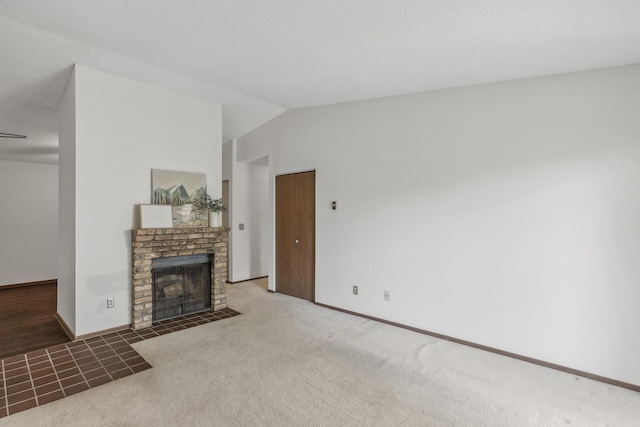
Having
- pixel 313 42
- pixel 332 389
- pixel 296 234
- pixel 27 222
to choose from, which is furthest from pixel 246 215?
pixel 27 222

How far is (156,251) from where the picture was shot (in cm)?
382

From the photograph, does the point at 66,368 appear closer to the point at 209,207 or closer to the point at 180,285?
the point at 180,285

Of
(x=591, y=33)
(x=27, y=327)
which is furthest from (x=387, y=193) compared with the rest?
(x=27, y=327)

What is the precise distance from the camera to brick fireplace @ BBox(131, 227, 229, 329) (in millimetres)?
3682

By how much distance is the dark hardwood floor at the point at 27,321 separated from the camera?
332cm

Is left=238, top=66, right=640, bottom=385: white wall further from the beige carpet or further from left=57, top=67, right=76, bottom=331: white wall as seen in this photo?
left=57, top=67, right=76, bottom=331: white wall

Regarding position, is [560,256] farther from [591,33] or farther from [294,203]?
[294,203]

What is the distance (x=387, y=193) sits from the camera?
394cm

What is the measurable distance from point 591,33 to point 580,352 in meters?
2.48

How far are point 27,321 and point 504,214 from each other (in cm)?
569

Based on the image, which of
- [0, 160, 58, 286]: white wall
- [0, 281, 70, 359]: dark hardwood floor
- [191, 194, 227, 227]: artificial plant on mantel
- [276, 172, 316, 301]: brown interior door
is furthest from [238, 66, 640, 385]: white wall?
[0, 160, 58, 286]: white wall

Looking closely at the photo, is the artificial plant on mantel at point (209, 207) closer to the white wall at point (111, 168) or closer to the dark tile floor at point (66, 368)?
the white wall at point (111, 168)

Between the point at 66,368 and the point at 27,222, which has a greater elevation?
the point at 27,222

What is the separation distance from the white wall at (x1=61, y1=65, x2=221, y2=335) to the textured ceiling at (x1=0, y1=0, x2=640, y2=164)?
28cm
